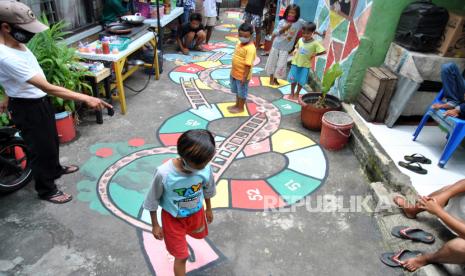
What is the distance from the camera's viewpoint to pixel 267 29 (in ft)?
27.9

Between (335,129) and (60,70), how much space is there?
348 cm

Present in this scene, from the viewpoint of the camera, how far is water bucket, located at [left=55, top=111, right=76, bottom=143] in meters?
3.93

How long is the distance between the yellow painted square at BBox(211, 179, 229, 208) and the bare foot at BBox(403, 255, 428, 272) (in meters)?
1.70

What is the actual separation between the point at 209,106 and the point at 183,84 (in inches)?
40.6

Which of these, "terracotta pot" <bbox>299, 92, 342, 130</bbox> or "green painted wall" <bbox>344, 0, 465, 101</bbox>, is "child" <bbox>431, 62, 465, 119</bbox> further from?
"terracotta pot" <bbox>299, 92, 342, 130</bbox>

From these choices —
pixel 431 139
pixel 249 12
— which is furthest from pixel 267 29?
pixel 431 139

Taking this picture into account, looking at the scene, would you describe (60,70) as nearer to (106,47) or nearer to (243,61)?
(106,47)

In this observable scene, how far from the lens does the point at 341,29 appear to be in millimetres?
5125

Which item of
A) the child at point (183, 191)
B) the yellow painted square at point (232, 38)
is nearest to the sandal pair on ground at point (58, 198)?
the child at point (183, 191)

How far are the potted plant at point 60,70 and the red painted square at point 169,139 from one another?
1.15 m

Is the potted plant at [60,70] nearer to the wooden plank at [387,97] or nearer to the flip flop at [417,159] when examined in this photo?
the wooden plank at [387,97]

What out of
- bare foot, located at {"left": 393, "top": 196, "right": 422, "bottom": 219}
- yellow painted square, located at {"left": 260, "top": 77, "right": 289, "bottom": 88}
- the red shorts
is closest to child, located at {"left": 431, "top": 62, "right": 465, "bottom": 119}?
bare foot, located at {"left": 393, "top": 196, "right": 422, "bottom": 219}

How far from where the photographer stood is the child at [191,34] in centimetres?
752

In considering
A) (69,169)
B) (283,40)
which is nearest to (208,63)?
(283,40)
